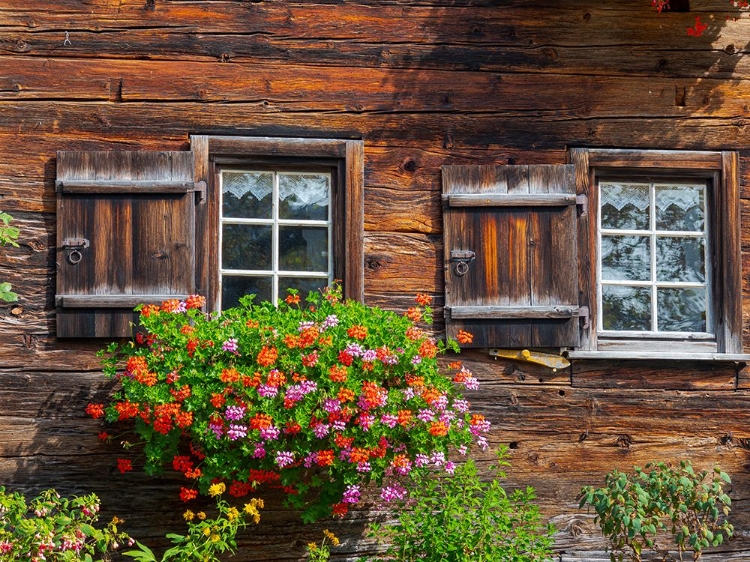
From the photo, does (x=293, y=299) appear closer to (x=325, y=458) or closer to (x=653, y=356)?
(x=325, y=458)

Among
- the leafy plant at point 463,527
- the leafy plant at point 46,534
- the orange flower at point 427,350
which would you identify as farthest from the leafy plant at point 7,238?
the leafy plant at point 463,527

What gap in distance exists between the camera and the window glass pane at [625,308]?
6539mm

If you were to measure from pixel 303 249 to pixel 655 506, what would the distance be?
8.02ft

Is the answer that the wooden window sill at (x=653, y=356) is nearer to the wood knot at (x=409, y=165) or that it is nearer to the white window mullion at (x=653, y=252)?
the white window mullion at (x=653, y=252)

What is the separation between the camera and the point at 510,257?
6238 millimetres

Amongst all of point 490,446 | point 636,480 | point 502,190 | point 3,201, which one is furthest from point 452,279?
point 3,201

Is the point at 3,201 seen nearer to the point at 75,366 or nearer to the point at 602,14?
the point at 75,366

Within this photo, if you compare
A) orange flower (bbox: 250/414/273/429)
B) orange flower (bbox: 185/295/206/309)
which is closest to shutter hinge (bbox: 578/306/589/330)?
orange flower (bbox: 250/414/273/429)

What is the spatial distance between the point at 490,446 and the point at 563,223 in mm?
1379

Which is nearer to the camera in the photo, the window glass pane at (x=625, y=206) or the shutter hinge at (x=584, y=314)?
the shutter hinge at (x=584, y=314)

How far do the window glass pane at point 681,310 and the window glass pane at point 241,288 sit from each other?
2.41 meters

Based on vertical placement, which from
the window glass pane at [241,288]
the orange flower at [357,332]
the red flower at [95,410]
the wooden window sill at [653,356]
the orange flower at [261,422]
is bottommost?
the orange flower at [261,422]

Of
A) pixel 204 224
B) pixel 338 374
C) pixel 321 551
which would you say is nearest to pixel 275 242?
pixel 204 224

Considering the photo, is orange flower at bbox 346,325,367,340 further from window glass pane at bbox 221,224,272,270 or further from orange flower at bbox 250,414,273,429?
window glass pane at bbox 221,224,272,270
